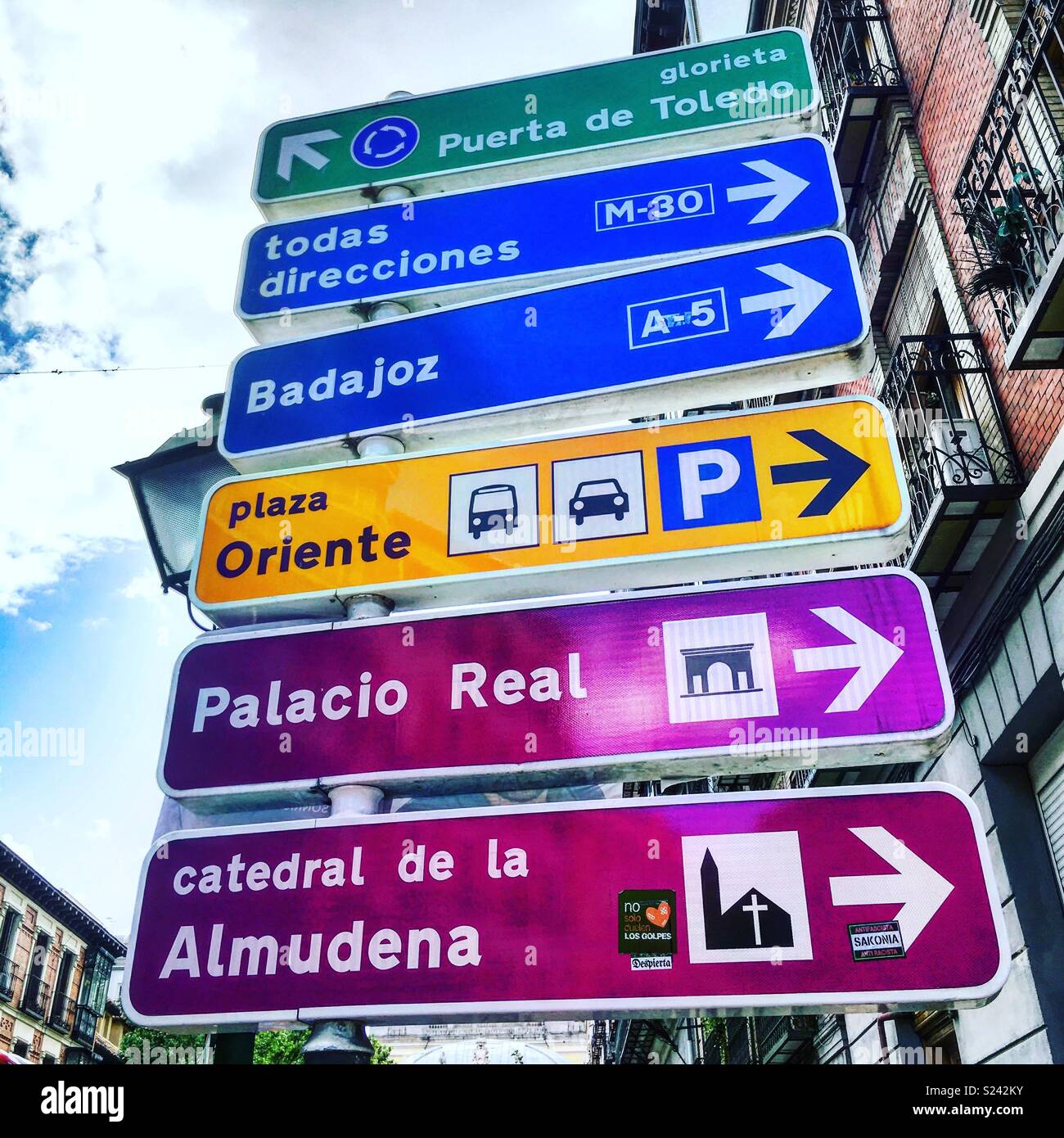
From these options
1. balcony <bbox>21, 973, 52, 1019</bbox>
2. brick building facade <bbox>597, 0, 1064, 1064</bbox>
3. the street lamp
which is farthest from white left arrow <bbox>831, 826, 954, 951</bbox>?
balcony <bbox>21, 973, 52, 1019</bbox>

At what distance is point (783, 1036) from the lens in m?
11.5

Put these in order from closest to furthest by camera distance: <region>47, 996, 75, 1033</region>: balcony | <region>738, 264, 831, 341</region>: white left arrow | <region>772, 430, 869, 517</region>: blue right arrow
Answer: <region>772, 430, 869, 517</region>: blue right arrow < <region>738, 264, 831, 341</region>: white left arrow < <region>47, 996, 75, 1033</region>: balcony

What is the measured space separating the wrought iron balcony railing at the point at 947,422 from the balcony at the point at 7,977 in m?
30.4

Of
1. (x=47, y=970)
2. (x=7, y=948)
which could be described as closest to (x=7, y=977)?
(x=7, y=948)

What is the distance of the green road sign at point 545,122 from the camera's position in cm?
424

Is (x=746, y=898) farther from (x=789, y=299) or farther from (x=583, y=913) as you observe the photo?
(x=789, y=299)

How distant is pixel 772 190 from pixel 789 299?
2.30ft

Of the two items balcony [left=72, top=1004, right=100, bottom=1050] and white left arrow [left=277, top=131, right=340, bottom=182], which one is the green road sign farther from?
balcony [left=72, top=1004, right=100, bottom=1050]

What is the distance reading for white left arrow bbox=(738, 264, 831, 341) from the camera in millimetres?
3260

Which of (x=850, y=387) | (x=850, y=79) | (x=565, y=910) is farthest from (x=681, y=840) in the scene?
(x=850, y=79)

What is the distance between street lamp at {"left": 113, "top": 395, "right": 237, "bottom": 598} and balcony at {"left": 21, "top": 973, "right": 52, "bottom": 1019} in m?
31.2

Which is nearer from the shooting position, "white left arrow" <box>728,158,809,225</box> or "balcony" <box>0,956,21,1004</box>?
"white left arrow" <box>728,158,809,225</box>

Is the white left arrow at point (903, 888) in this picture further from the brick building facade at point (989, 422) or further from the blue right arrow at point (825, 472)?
the brick building facade at point (989, 422)

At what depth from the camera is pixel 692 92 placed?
4.32 metres
